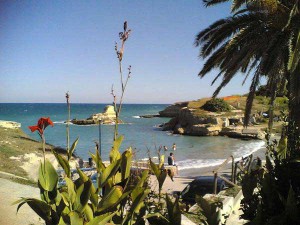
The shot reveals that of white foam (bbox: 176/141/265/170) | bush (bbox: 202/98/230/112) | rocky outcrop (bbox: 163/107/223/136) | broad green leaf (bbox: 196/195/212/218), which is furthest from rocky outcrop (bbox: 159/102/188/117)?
broad green leaf (bbox: 196/195/212/218)

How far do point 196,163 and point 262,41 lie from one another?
17071 mm

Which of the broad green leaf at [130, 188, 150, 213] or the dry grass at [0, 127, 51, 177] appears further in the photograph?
the dry grass at [0, 127, 51, 177]

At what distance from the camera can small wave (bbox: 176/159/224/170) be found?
77.8ft

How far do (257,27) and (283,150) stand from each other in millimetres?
7535

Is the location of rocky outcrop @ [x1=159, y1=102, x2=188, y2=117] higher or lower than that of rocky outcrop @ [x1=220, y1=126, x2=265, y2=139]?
higher

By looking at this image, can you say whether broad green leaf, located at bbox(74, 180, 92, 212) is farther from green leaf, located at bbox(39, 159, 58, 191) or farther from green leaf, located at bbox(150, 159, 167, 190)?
green leaf, located at bbox(150, 159, 167, 190)

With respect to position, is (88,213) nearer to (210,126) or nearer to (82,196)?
(82,196)

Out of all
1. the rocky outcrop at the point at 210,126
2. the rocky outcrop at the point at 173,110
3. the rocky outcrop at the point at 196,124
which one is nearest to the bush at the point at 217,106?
the rocky outcrop at the point at 210,126

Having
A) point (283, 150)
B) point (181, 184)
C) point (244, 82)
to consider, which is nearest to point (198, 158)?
point (181, 184)

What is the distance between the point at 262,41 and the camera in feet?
31.9

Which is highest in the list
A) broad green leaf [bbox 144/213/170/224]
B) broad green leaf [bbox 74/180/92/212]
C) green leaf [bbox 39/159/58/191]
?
green leaf [bbox 39/159/58/191]

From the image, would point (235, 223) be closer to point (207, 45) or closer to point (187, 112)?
point (207, 45)

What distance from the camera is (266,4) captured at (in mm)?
8258

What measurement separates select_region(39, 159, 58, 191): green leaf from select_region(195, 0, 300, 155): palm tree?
7.49m
